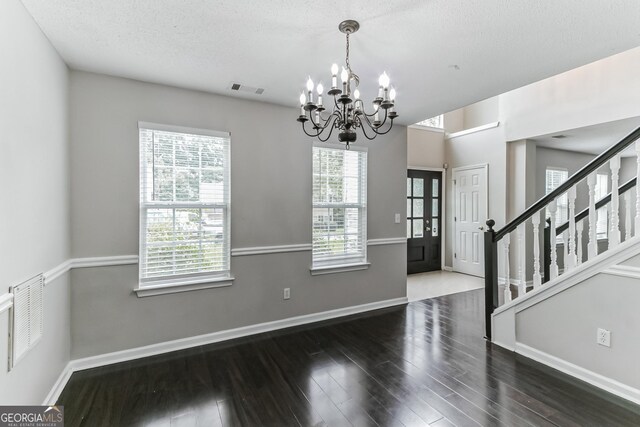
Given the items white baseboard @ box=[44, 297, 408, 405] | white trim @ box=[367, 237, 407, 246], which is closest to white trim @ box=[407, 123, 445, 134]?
white trim @ box=[367, 237, 407, 246]

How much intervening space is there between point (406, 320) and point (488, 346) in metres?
0.92

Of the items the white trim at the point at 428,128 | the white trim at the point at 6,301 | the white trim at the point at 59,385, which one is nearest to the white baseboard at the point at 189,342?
the white trim at the point at 59,385

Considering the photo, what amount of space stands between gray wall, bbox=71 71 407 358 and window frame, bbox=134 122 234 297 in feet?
0.19

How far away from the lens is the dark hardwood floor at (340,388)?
1.98 metres

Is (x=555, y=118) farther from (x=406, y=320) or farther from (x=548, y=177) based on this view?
(x=406, y=320)

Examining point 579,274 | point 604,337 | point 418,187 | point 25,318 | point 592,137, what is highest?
point 592,137

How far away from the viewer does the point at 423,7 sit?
1.84 metres

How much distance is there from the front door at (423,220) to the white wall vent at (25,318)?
531 cm

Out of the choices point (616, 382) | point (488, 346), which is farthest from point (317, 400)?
point (616, 382)

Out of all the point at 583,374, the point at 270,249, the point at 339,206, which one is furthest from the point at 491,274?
the point at 270,249

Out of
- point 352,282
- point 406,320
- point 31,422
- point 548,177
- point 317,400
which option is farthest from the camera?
point 548,177

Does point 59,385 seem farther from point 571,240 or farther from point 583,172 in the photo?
point 583,172

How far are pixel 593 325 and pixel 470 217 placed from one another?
365cm

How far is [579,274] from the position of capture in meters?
2.40
